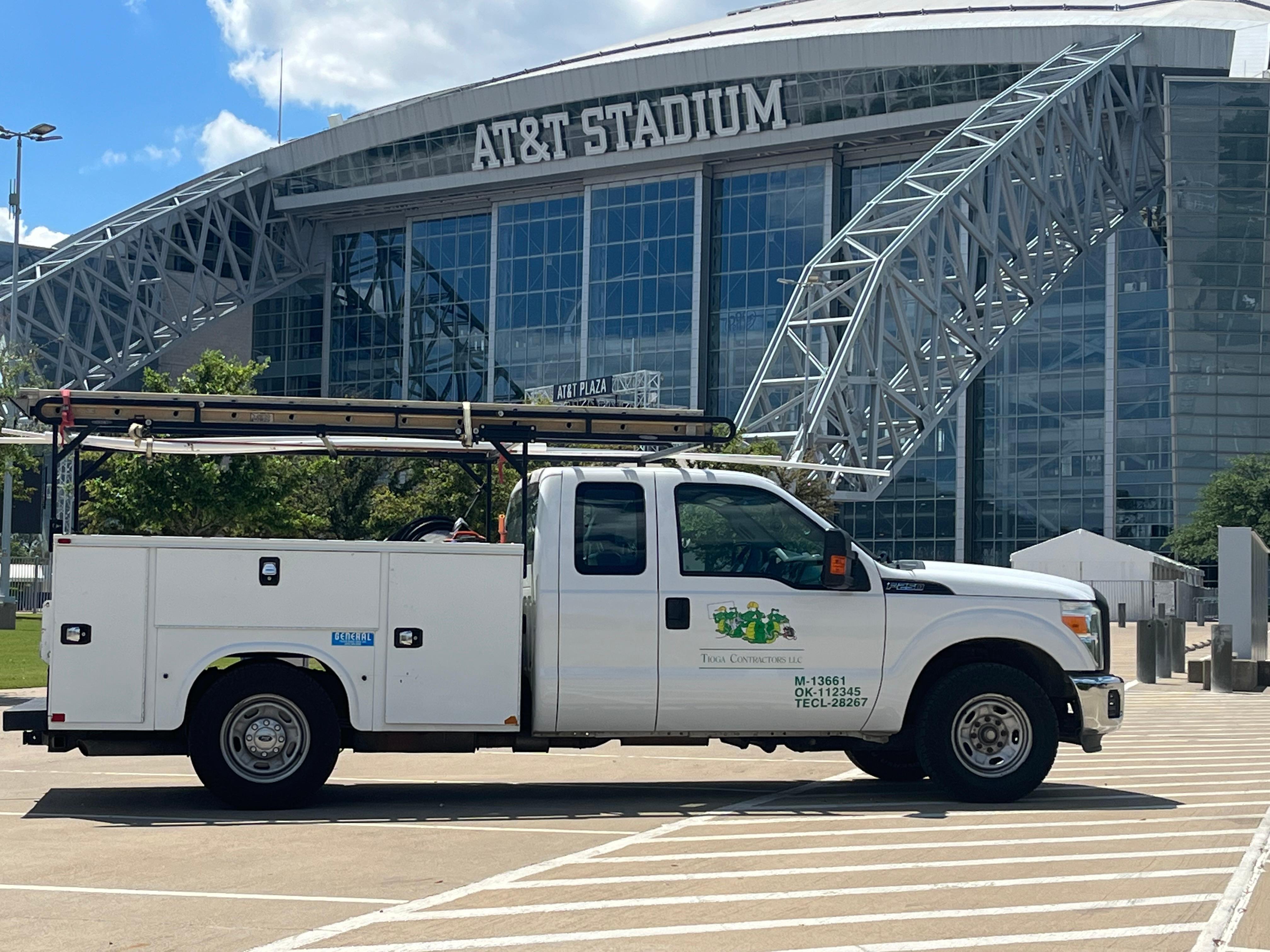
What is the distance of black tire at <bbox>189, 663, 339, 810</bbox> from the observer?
9547 millimetres

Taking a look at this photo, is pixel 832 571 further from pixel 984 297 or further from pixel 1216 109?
pixel 1216 109

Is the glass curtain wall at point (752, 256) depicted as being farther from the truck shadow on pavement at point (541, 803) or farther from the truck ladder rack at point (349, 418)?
the truck ladder rack at point (349, 418)

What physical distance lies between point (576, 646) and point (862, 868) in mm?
2762

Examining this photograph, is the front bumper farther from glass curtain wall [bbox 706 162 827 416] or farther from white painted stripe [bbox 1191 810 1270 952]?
glass curtain wall [bbox 706 162 827 416]

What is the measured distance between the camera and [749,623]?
999cm

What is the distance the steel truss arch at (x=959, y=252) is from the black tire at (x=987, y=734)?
106 ft

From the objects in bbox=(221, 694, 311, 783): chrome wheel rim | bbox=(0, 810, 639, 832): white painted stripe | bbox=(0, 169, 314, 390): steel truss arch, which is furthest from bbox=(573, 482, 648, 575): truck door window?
bbox=(0, 169, 314, 390): steel truss arch

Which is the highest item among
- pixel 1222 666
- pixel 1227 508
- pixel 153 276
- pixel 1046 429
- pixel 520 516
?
pixel 153 276

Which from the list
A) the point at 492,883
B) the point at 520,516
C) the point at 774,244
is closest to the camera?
the point at 492,883

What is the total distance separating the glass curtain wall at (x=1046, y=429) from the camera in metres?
61.2

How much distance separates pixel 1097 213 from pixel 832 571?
156ft

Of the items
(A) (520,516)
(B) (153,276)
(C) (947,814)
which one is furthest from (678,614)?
(B) (153,276)

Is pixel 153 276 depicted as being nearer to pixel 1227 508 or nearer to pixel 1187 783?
pixel 1227 508

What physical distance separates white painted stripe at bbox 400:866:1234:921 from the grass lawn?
9101 mm
